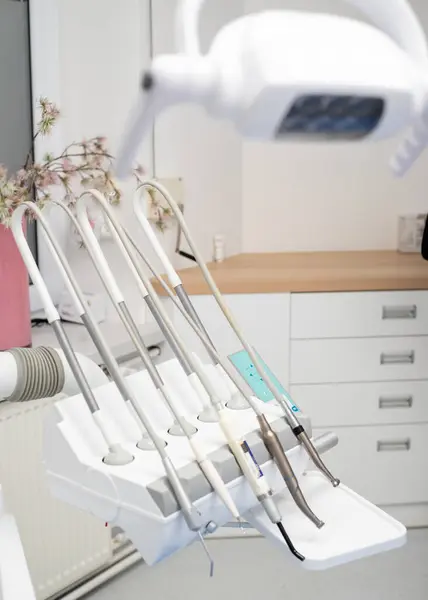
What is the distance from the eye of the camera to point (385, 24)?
1.90ft

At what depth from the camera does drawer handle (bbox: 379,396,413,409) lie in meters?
2.63

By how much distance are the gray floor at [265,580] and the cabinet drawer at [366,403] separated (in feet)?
1.50

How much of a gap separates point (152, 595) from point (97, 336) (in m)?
1.56

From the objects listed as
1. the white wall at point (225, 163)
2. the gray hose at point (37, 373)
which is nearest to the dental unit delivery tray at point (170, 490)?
the gray hose at point (37, 373)

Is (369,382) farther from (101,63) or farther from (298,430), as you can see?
(298,430)

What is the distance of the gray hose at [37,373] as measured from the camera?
1.08m

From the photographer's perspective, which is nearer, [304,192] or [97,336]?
[97,336]

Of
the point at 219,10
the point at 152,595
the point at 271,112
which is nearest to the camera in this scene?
the point at 271,112

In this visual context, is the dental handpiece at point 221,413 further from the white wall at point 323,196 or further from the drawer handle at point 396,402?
the white wall at point 323,196

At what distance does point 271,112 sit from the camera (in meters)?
0.49

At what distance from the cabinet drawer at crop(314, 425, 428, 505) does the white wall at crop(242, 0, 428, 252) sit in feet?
3.06

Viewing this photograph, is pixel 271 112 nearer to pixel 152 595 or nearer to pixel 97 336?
pixel 97 336

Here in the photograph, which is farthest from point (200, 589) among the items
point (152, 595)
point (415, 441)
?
point (415, 441)

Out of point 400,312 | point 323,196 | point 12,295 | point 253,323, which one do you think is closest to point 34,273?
point 12,295
